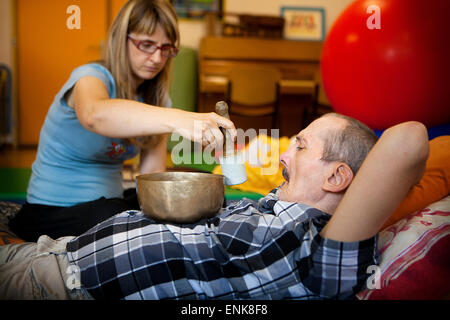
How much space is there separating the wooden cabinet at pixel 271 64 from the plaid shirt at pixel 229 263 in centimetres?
366

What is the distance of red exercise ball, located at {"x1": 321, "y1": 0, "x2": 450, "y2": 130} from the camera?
1.28 metres

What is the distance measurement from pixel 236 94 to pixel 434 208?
3.23m

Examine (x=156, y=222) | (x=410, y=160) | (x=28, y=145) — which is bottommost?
(x=28, y=145)

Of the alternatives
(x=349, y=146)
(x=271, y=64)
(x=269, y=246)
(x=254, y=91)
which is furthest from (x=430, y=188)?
(x=271, y=64)

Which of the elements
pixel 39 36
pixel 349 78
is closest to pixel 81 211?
pixel 349 78

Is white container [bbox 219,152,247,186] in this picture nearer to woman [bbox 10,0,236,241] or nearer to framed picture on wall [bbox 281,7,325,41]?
woman [bbox 10,0,236,241]

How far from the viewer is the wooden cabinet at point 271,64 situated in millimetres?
4480

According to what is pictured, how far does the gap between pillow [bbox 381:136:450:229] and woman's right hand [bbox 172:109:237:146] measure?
1.42 ft

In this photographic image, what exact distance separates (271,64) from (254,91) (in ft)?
2.46

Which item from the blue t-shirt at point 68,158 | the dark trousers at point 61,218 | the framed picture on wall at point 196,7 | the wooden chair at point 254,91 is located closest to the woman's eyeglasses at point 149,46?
the blue t-shirt at point 68,158

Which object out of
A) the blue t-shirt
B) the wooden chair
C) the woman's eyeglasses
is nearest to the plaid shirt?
the blue t-shirt

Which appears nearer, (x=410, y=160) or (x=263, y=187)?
(x=410, y=160)

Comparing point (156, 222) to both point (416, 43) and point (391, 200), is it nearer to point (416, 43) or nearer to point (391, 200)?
point (391, 200)

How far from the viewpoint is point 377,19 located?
4.55 ft
